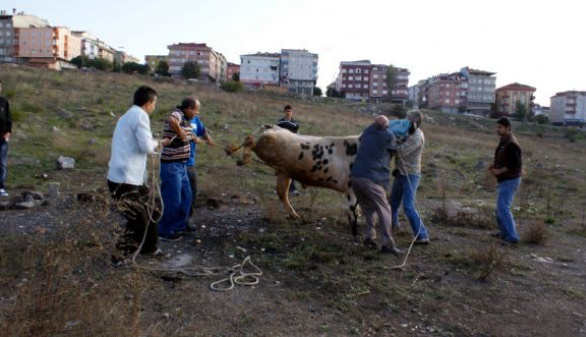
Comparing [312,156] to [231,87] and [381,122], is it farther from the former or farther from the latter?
[231,87]

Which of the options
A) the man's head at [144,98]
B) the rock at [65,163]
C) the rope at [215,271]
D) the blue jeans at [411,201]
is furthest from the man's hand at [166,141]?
the rock at [65,163]

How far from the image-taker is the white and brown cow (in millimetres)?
7055

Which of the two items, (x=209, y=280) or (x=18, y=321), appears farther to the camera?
(x=209, y=280)

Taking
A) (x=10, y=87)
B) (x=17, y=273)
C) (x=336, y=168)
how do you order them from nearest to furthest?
(x=17, y=273) → (x=336, y=168) → (x=10, y=87)

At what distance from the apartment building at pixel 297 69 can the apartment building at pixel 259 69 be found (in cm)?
233

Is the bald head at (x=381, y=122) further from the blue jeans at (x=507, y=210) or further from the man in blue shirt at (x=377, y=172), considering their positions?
the blue jeans at (x=507, y=210)

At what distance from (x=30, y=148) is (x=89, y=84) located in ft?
49.2

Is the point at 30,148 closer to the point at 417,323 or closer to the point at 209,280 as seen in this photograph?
the point at 209,280

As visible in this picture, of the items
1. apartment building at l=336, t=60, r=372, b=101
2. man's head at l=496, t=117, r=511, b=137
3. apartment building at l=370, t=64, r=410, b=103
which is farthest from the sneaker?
apartment building at l=336, t=60, r=372, b=101

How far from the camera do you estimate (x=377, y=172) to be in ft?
21.0

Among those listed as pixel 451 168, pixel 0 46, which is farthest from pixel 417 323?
pixel 0 46

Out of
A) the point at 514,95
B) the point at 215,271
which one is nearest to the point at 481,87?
the point at 514,95

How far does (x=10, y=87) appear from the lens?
1906 cm

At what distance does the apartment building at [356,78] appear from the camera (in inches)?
4072
